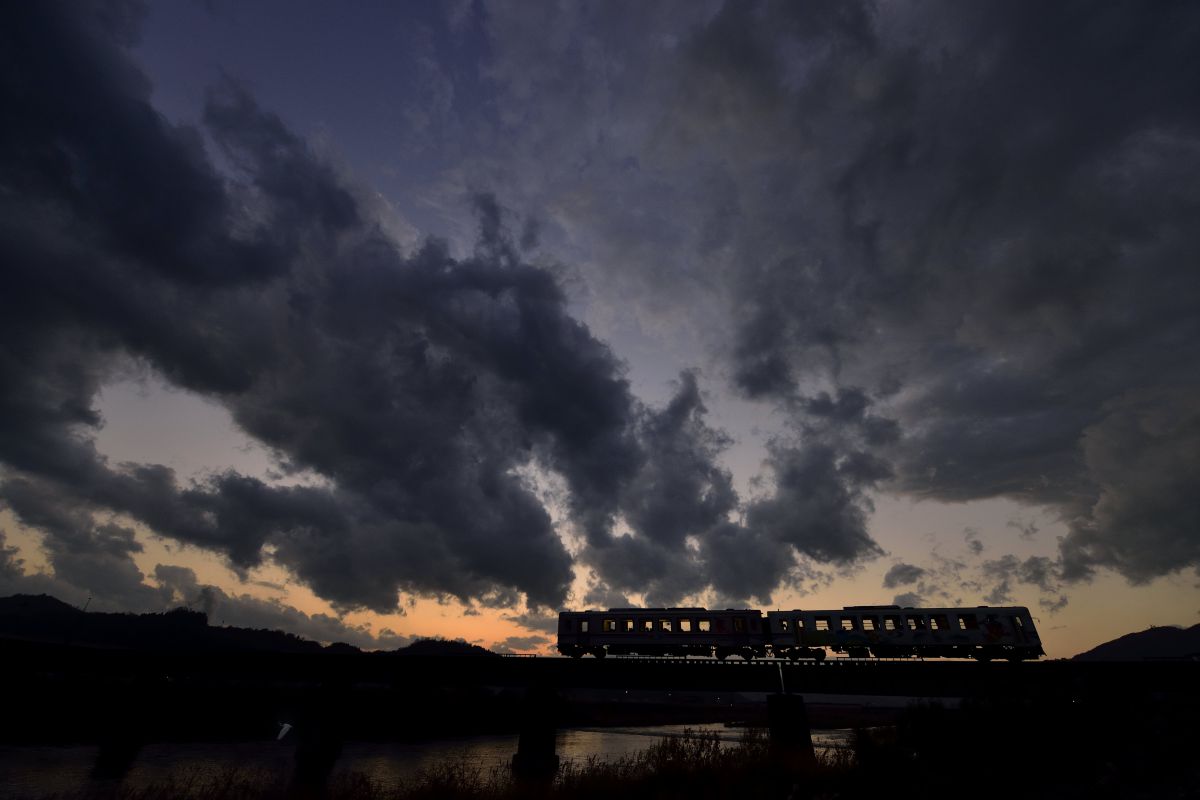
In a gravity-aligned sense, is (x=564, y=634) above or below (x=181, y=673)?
above

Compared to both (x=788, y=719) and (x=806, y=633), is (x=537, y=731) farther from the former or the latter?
(x=806, y=633)

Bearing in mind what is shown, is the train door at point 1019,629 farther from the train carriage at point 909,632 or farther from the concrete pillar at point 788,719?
the concrete pillar at point 788,719

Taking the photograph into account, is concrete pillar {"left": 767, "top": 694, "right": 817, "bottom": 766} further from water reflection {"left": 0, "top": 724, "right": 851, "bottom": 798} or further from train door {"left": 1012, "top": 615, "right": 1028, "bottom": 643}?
train door {"left": 1012, "top": 615, "right": 1028, "bottom": 643}

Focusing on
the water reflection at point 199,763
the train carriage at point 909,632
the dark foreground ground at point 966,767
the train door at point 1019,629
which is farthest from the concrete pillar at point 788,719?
the dark foreground ground at point 966,767

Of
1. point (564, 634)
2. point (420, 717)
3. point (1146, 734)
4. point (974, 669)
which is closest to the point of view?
point (1146, 734)

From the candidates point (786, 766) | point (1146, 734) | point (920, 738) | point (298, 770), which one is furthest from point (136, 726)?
point (1146, 734)

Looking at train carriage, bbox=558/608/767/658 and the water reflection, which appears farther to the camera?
train carriage, bbox=558/608/767/658

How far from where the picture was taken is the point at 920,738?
12797 mm

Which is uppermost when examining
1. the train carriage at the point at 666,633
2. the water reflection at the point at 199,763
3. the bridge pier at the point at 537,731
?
the train carriage at the point at 666,633

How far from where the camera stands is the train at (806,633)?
108 ft

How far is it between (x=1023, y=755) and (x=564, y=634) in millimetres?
33062

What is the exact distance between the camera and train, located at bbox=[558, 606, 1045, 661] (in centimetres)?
3288

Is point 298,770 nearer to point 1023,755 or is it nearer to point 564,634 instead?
point 564,634

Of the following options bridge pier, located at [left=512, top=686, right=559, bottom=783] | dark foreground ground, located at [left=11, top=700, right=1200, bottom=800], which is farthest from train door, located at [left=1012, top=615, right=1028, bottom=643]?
bridge pier, located at [left=512, top=686, right=559, bottom=783]
